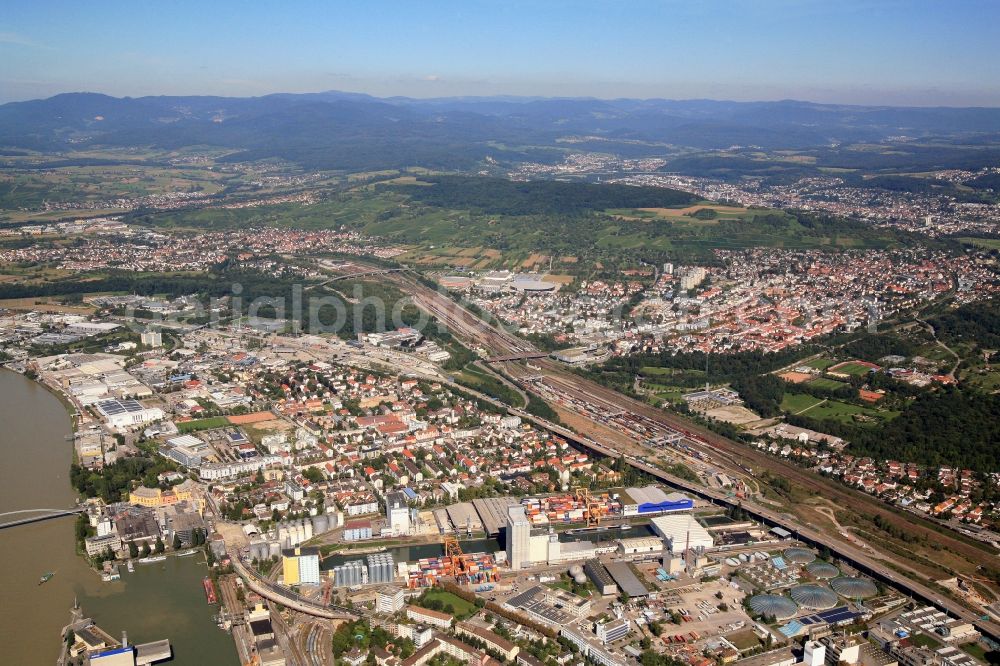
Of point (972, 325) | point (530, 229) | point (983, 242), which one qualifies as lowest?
point (972, 325)

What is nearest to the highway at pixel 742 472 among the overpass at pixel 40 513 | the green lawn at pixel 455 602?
the green lawn at pixel 455 602

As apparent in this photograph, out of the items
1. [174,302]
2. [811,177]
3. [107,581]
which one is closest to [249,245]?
[174,302]

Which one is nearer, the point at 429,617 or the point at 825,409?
the point at 429,617

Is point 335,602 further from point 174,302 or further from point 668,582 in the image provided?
point 174,302

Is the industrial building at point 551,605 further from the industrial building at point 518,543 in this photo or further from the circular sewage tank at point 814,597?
the circular sewage tank at point 814,597

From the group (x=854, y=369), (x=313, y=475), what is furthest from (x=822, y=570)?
(x=854, y=369)

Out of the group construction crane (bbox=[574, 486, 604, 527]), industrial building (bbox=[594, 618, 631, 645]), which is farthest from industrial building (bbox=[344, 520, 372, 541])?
industrial building (bbox=[594, 618, 631, 645])

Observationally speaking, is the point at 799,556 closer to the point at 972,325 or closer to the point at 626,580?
the point at 626,580
